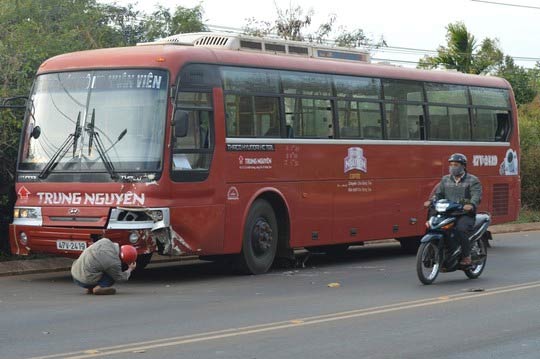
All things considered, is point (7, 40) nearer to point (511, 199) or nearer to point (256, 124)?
point (256, 124)

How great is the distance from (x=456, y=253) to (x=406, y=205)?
506 centimetres

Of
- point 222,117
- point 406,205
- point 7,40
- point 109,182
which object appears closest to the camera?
point 109,182

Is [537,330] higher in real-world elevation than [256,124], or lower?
lower

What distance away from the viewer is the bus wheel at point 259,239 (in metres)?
16.7

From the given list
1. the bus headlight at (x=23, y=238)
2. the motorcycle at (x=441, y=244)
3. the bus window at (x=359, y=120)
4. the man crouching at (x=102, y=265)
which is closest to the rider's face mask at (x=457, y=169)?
the motorcycle at (x=441, y=244)

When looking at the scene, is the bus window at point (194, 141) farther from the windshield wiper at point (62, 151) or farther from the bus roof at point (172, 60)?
the windshield wiper at point (62, 151)

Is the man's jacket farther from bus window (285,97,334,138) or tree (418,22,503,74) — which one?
tree (418,22,503,74)

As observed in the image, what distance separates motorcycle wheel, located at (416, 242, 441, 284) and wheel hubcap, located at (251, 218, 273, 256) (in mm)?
2846

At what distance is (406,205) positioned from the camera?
20.4 m

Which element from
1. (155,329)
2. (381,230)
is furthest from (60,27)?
(155,329)

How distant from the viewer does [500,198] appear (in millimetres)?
23281

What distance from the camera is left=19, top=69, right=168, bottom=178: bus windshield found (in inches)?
598

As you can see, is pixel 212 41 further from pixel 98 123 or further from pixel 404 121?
pixel 404 121

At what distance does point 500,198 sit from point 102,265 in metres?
11.9
